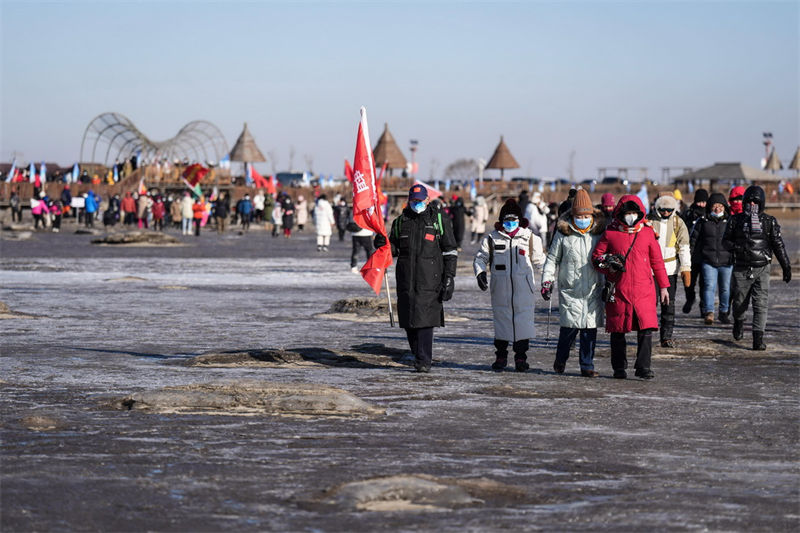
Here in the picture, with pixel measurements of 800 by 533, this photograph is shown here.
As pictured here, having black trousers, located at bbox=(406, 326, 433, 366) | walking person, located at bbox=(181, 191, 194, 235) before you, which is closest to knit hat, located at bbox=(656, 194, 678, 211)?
black trousers, located at bbox=(406, 326, 433, 366)

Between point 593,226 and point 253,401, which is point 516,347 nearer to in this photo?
point 593,226

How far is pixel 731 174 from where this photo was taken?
82.4 meters

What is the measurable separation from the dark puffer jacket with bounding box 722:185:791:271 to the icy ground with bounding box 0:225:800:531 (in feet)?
2.73

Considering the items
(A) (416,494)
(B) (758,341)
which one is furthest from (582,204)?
(A) (416,494)

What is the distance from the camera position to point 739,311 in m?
13.8

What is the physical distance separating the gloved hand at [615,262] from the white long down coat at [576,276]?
236 millimetres

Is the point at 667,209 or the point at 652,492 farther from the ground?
the point at 667,209

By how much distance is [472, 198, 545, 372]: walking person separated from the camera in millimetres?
11391

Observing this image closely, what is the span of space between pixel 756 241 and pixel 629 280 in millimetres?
3383

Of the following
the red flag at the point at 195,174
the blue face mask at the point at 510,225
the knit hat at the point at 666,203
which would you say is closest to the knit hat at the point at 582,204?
the blue face mask at the point at 510,225

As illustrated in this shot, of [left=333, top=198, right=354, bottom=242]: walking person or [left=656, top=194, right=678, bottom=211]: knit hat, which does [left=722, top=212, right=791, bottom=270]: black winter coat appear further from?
[left=333, top=198, right=354, bottom=242]: walking person

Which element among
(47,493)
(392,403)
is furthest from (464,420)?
(47,493)

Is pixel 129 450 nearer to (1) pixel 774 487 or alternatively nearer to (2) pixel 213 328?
(1) pixel 774 487

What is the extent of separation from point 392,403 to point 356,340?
4372mm
